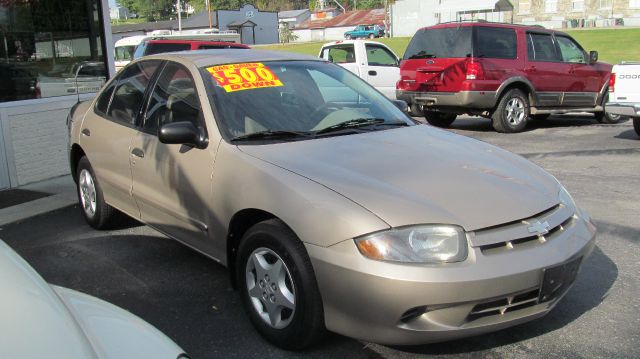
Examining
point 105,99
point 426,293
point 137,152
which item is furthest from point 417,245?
point 105,99

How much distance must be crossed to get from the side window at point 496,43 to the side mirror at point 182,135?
7.81 m

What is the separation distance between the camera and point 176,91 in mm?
4168

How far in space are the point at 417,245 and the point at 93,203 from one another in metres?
3.60

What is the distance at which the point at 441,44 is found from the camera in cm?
1080

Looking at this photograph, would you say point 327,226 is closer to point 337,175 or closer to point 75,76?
point 337,175

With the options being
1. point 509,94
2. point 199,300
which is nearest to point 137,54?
point 509,94

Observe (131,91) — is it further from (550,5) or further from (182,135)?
(550,5)

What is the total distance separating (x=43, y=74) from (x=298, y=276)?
614 centimetres

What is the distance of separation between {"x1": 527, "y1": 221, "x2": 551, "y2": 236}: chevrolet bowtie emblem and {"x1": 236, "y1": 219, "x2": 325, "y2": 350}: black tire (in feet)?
3.57

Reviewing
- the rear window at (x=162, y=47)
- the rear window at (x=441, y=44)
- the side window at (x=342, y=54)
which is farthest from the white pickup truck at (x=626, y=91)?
the rear window at (x=162, y=47)

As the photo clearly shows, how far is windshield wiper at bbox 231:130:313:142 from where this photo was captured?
3.59 m

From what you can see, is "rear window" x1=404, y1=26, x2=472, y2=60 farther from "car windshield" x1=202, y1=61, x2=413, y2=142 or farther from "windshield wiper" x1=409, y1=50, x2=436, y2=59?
"car windshield" x1=202, y1=61, x2=413, y2=142

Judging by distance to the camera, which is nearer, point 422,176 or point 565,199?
point 422,176

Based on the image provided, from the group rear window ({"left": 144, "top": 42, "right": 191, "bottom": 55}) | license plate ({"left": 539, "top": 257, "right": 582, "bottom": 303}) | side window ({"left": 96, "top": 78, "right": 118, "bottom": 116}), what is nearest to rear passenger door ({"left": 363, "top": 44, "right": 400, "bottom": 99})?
rear window ({"left": 144, "top": 42, "right": 191, "bottom": 55})
